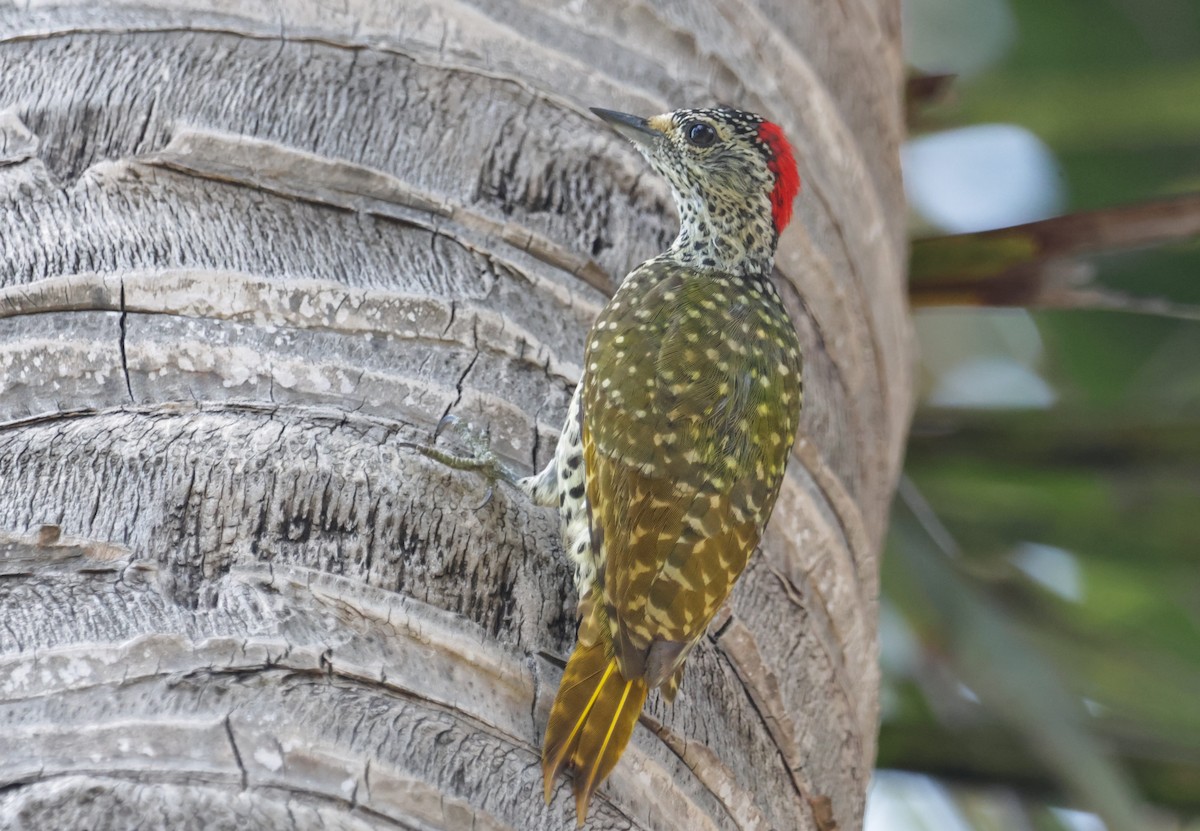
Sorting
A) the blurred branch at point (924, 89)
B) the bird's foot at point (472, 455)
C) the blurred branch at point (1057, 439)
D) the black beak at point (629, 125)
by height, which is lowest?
the bird's foot at point (472, 455)

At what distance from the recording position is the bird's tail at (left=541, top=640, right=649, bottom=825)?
174 cm

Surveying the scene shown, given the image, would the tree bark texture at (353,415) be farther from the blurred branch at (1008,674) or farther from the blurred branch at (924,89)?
the blurred branch at (924,89)

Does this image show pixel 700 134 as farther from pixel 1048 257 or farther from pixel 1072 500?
pixel 1072 500

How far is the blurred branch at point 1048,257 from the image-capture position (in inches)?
125

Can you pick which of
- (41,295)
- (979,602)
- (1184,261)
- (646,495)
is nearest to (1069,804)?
(979,602)

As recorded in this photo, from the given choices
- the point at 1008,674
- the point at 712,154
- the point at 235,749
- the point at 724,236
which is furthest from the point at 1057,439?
the point at 235,749

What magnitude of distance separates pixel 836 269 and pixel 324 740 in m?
1.46

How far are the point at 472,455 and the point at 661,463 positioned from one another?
0.48 m

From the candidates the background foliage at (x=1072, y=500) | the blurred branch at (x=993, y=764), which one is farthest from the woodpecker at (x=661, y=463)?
the blurred branch at (x=993, y=764)

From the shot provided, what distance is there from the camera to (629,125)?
2441mm

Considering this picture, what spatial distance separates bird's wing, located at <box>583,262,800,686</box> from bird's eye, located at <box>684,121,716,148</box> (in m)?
0.36

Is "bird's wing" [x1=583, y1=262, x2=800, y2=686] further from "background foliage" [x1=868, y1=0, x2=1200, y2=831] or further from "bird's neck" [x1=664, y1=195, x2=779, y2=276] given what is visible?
"background foliage" [x1=868, y1=0, x2=1200, y2=831]

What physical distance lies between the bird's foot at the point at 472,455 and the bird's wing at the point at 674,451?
0.25 m

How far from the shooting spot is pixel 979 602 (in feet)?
11.6
